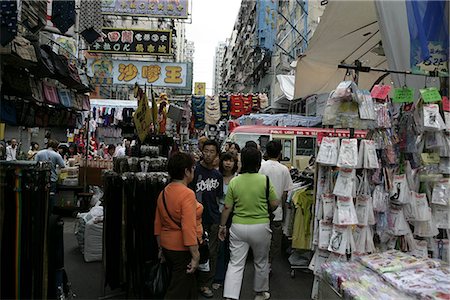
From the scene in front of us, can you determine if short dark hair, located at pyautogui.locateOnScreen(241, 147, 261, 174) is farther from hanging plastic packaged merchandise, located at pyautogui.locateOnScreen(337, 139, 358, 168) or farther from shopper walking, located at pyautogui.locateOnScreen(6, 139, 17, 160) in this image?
shopper walking, located at pyautogui.locateOnScreen(6, 139, 17, 160)

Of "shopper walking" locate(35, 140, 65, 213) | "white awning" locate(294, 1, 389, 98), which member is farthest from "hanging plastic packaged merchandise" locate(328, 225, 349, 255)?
"shopper walking" locate(35, 140, 65, 213)

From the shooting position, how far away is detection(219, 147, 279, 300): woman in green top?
4195 millimetres

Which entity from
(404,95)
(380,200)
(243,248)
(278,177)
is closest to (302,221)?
(278,177)

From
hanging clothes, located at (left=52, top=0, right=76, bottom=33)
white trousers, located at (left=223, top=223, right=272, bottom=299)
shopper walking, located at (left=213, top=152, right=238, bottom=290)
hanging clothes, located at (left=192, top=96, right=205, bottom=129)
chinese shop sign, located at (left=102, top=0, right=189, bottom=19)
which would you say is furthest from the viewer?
chinese shop sign, located at (left=102, top=0, right=189, bottom=19)

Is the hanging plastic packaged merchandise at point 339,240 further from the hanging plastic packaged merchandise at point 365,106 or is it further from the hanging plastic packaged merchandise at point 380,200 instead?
the hanging plastic packaged merchandise at point 365,106

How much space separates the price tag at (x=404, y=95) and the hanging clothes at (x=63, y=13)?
4.28m

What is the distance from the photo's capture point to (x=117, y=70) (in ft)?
46.8

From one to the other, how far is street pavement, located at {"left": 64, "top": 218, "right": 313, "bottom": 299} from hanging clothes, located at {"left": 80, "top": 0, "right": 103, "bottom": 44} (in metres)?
3.59

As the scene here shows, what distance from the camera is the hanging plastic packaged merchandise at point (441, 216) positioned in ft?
14.0

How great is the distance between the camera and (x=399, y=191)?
421cm

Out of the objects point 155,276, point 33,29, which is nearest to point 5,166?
point 155,276

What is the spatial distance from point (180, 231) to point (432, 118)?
2.95 meters

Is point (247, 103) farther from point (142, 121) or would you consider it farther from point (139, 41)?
point (142, 121)

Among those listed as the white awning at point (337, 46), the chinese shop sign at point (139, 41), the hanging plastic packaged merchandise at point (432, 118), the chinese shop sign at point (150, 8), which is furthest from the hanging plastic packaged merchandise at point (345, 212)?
the chinese shop sign at point (150, 8)
